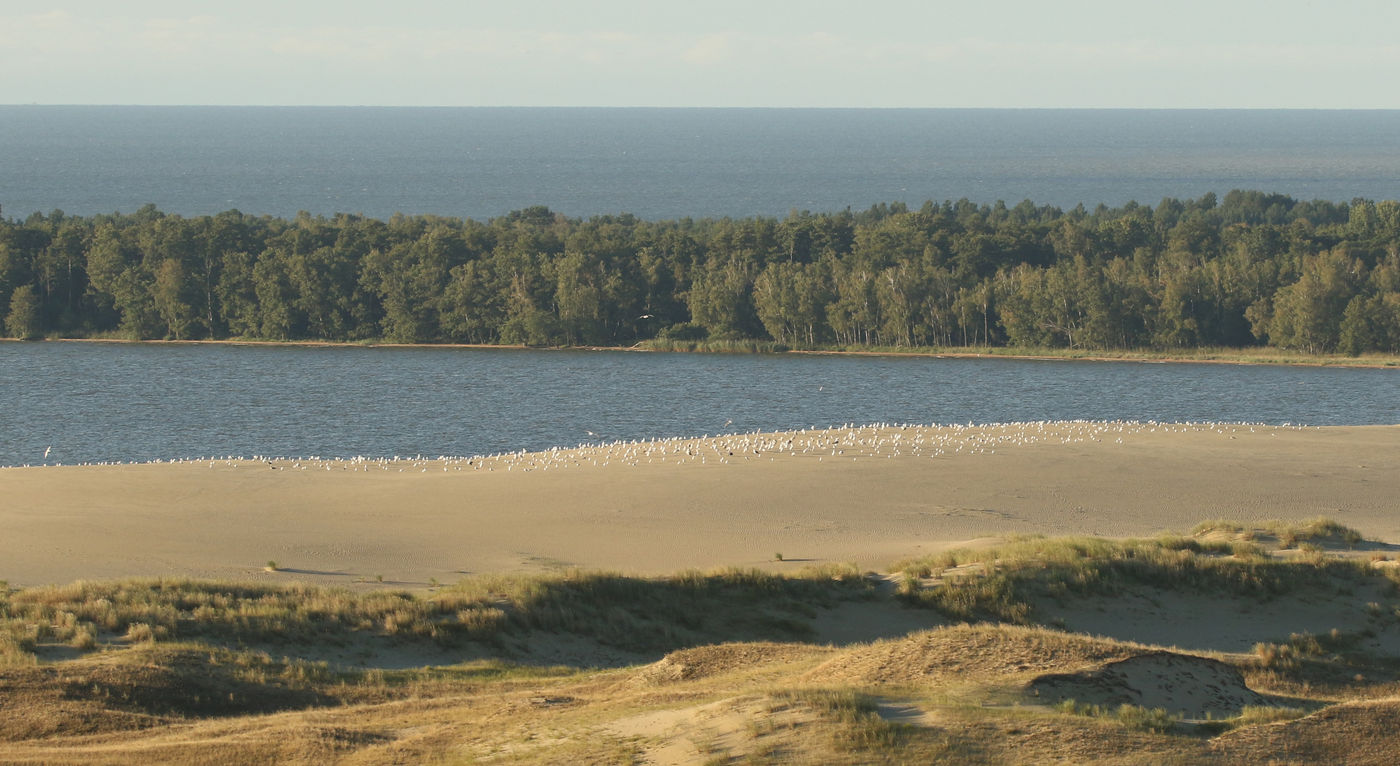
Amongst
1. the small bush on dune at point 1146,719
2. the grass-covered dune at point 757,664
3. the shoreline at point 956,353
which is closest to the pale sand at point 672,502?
the grass-covered dune at point 757,664

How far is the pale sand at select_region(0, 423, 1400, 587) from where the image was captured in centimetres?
3108

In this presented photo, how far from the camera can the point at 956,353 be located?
273ft

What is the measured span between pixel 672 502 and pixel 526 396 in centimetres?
3149

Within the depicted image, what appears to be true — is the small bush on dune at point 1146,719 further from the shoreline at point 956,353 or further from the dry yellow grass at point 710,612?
the shoreline at point 956,353

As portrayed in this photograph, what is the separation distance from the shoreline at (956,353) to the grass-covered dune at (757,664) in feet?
161

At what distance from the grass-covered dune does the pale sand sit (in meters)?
3.76

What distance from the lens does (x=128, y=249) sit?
9256cm

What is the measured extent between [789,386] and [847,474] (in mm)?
30438

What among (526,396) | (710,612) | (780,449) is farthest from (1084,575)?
(526,396)

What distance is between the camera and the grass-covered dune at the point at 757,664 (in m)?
14.5

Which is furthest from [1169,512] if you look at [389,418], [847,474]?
[389,418]

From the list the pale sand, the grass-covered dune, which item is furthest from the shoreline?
the grass-covered dune

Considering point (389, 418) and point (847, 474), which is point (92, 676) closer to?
point (847, 474)

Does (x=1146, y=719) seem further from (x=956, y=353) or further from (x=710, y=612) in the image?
(x=956, y=353)
